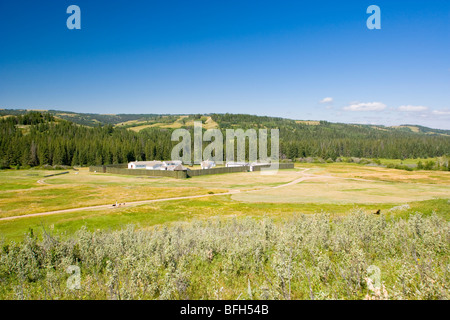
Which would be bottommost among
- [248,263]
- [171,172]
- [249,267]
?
[171,172]

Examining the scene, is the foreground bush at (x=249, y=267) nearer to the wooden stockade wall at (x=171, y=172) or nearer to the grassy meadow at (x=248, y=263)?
the grassy meadow at (x=248, y=263)

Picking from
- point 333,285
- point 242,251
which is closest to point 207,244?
point 242,251

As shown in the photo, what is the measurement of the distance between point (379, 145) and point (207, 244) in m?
201

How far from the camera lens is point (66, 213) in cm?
3528

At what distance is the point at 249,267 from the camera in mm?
10688

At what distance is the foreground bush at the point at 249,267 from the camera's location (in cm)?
812

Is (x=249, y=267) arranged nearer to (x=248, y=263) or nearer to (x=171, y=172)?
(x=248, y=263)

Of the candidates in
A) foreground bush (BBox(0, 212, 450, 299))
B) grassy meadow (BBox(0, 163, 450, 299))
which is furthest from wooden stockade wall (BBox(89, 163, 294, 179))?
foreground bush (BBox(0, 212, 450, 299))

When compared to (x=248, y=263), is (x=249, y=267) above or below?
below

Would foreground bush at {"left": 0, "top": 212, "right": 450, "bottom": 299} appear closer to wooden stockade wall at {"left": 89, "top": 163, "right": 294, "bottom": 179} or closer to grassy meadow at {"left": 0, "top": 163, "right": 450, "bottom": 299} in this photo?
grassy meadow at {"left": 0, "top": 163, "right": 450, "bottom": 299}

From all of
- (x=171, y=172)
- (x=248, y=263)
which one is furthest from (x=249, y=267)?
(x=171, y=172)

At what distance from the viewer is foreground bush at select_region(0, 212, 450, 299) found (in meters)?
8.12
